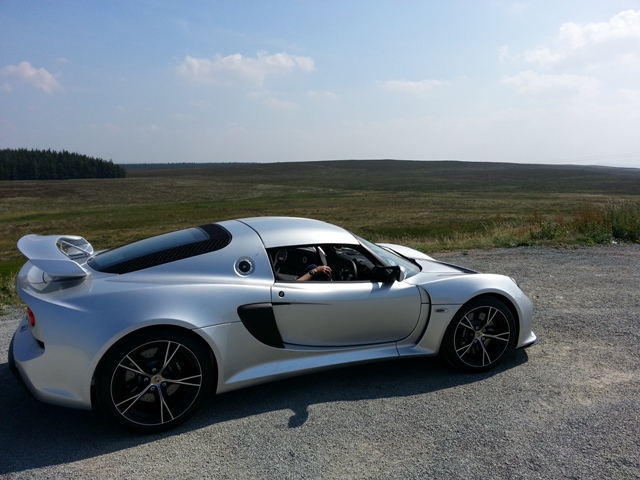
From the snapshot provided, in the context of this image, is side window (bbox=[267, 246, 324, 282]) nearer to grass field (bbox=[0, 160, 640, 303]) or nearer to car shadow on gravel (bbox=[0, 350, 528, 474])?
car shadow on gravel (bbox=[0, 350, 528, 474])

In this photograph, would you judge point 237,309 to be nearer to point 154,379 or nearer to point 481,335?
point 154,379

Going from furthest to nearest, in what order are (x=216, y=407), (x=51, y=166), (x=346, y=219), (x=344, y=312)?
1. (x=51, y=166)
2. (x=346, y=219)
3. (x=344, y=312)
4. (x=216, y=407)

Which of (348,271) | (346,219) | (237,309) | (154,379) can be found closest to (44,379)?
(154,379)

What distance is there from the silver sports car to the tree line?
128 m

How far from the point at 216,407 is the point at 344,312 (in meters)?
1.17

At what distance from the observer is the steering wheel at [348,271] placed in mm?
4254

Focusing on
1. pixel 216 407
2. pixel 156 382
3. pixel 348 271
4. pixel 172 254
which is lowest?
pixel 216 407

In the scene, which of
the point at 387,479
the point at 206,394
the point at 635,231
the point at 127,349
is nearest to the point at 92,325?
the point at 127,349

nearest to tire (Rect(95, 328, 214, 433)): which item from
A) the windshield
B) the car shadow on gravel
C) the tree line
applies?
the car shadow on gravel

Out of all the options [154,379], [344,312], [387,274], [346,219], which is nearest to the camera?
[154,379]

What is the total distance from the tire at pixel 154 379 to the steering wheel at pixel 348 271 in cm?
132

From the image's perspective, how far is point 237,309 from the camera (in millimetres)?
3580

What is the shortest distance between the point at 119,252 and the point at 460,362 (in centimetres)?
292

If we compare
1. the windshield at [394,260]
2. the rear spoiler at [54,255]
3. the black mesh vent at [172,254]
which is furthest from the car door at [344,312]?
the rear spoiler at [54,255]
